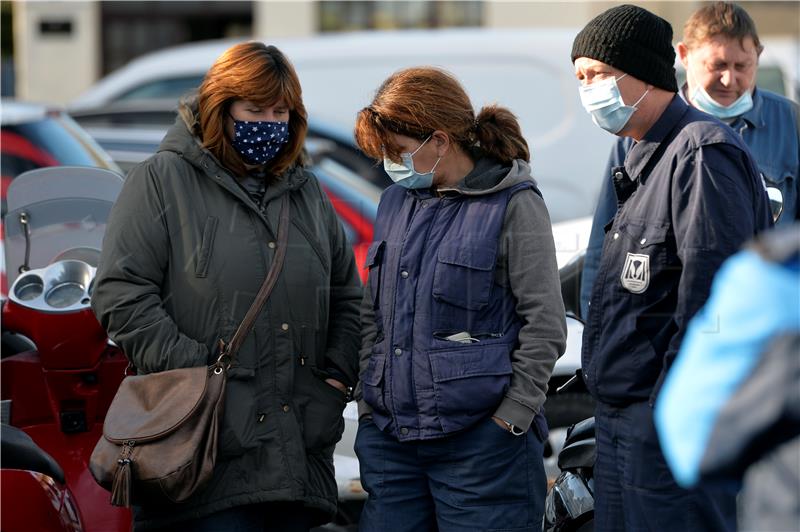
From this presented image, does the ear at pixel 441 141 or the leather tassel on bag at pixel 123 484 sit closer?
the leather tassel on bag at pixel 123 484

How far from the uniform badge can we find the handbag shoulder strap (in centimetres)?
96

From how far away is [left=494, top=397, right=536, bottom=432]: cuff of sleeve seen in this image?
3.13m

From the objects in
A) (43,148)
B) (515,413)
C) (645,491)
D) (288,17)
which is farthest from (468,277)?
(288,17)

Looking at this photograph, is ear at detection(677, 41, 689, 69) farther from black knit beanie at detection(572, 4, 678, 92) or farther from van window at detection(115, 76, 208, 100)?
van window at detection(115, 76, 208, 100)

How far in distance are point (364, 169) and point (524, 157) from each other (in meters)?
5.60

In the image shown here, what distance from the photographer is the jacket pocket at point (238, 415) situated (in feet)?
10.6

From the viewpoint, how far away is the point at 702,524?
2.86m

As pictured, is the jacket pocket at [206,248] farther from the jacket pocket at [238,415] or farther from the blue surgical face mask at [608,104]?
Answer: the blue surgical face mask at [608,104]

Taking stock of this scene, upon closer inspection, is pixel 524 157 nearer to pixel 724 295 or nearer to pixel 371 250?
pixel 371 250

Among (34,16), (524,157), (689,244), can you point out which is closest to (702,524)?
(689,244)

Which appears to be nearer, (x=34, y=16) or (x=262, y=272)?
(x=262, y=272)

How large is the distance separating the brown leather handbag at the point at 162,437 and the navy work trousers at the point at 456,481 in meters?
0.45

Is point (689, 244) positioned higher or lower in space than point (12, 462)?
higher


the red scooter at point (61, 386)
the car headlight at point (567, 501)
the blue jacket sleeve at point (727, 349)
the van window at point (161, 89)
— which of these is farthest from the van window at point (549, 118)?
the blue jacket sleeve at point (727, 349)
